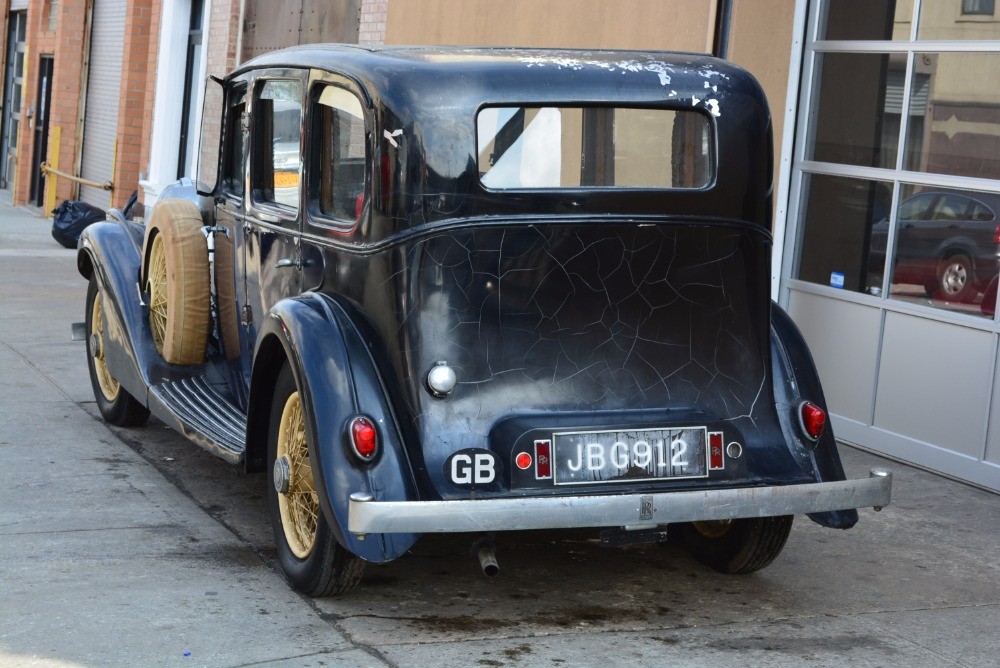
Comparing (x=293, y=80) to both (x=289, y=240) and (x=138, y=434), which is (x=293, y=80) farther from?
(x=138, y=434)

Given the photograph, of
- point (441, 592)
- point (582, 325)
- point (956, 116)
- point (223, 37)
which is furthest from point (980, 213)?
point (223, 37)

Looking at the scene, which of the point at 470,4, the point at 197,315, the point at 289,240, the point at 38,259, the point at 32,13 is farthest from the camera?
the point at 32,13

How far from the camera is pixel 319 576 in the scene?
4.62m

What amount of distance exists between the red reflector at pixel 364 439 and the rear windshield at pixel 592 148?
0.91 metres

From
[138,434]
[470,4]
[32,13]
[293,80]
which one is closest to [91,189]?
[32,13]

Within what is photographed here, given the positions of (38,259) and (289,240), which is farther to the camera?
(38,259)

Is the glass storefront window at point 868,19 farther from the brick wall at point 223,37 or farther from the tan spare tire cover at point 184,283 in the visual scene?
the brick wall at point 223,37

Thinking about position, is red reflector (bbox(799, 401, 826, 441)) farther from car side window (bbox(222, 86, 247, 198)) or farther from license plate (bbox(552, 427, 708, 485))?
car side window (bbox(222, 86, 247, 198))

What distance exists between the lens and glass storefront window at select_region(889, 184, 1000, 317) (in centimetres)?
693

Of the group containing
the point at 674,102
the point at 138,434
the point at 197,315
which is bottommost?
the point at 138,434

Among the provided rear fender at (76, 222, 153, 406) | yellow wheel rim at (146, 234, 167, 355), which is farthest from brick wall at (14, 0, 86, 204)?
yellow wheel rim at (146, 234, 167, 355)

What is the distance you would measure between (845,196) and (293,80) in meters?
3.80

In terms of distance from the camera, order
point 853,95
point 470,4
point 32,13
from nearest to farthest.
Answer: point 853,95 < point 470,4 < point 32,13

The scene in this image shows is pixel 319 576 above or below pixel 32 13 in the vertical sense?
below
